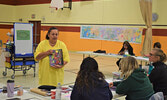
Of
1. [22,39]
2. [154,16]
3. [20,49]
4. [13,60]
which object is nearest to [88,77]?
[13,60]

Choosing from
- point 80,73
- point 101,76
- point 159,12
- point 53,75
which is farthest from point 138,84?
point 159,12

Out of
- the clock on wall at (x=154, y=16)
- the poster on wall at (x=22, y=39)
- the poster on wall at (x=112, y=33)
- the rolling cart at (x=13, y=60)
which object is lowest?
the rolling cart at (x=13, y=60)

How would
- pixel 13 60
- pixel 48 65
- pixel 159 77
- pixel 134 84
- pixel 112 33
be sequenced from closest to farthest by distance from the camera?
1. pixel 134 84
2. pixel 159 77
3. pixel 48 65
4. pixel 13 60
5. pixel 112 33

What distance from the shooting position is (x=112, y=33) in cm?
1280

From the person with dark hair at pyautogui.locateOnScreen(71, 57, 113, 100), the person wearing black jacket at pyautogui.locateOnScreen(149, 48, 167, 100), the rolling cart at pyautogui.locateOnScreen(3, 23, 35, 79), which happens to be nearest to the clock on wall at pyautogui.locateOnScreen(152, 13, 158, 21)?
the rolling cart at pyautogui.locateOnScreen(3, 23, 35, 79)

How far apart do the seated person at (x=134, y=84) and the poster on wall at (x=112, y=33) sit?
29.6 feet

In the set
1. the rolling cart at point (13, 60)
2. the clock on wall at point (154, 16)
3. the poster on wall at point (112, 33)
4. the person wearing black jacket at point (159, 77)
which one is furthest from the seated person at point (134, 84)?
the poster on wall at point (112, 33)

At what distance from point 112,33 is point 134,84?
10.2 meters

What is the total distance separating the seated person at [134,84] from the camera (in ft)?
9.16

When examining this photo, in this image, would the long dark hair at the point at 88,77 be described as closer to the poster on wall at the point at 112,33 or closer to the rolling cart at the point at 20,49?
the rolling cart at the point at 20,49

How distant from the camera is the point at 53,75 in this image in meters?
3.55

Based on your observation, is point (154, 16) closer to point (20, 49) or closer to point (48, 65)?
point (20, 49)

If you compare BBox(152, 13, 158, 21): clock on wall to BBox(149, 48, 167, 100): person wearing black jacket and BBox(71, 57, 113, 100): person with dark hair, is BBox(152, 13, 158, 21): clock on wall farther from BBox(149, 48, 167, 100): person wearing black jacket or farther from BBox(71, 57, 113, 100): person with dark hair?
BBox(71, 57, 113, 100): person with dark hair

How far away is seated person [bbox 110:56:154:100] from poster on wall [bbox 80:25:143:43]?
9036 mm
